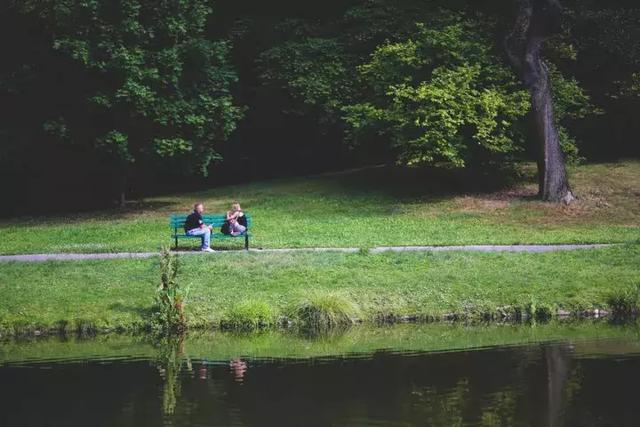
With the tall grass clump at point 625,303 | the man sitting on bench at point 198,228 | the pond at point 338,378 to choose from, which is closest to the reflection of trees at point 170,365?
the pond at point 338,378

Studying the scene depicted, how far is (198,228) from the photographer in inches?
1074

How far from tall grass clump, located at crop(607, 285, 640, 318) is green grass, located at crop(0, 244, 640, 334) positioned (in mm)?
29

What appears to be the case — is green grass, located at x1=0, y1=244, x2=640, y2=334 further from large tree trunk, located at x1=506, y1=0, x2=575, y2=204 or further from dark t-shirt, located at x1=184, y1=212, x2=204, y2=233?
large tree trunk, located at x1=506, y1=0, x2=575, y2=204

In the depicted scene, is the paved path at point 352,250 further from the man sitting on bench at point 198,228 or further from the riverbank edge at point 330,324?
the riverbank edge at point 330,324

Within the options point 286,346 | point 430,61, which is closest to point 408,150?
point 430,61

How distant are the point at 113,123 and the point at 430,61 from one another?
11.3 meters

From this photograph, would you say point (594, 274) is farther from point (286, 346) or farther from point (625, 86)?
point (625, 86)

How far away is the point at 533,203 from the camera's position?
1395 inches

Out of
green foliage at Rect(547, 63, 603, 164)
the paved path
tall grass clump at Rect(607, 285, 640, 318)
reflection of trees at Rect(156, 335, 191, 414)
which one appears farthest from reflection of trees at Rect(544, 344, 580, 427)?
green foliage at Rect(547, 63, 603, 164)

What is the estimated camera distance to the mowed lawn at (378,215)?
2941cm

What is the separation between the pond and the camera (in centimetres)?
1385

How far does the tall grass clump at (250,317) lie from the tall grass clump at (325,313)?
58 cm

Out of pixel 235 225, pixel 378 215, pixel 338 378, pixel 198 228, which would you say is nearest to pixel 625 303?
pixel 338 378

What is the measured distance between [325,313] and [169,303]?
3.13 metres
